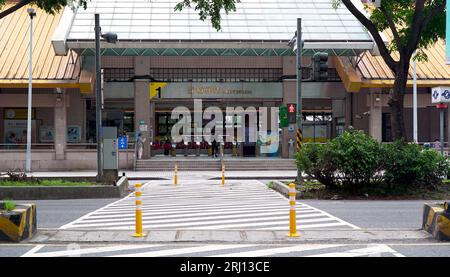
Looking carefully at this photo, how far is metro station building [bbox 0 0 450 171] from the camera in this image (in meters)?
38.1

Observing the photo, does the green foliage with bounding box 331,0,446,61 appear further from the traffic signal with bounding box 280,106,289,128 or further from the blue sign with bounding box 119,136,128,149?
the blue sign with bounding box 119,136,128,149

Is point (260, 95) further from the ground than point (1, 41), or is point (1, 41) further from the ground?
point (1, 41)

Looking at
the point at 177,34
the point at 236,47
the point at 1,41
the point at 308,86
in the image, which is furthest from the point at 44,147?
the point at 308,86

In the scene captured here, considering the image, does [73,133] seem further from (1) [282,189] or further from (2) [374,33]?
(2) [374,33]

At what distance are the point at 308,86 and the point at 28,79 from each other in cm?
1881

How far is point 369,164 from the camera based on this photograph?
64.4 ft

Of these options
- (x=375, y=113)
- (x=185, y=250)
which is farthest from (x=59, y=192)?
(x=375, y=113)

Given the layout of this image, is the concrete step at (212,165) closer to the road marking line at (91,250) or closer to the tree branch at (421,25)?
the tree branch at (421,25)

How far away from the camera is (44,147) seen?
40250mm

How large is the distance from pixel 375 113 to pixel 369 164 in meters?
20.6

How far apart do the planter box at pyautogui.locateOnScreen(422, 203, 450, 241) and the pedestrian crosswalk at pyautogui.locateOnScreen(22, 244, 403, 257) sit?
120 cm

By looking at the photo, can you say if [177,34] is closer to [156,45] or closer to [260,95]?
[156,45]

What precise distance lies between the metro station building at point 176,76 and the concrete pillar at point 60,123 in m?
0.07

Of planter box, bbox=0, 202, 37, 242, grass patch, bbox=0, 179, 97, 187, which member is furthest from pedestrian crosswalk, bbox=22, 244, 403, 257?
grass patch, bbox=0, 179, 97, 187
